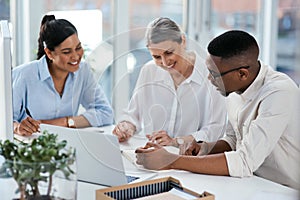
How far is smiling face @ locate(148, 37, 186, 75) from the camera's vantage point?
1815mm

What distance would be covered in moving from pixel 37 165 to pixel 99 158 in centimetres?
63

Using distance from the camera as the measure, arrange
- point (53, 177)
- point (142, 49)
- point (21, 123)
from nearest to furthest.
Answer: point (53, 177) → point (142, 49) → point (21, 123)

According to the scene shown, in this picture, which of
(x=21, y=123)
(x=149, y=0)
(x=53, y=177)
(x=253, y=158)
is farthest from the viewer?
(x=149, y=0)

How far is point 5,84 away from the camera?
4.65ft

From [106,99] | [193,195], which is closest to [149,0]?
[106,99]

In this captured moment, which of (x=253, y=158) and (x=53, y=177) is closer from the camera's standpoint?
(x=53, y=177)

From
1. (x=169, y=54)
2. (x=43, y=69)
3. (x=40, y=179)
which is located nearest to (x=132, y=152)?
(x=169, y=54)

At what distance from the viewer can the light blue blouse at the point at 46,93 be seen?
2480 millimetres

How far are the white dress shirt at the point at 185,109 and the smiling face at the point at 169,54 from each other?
4 centimetres

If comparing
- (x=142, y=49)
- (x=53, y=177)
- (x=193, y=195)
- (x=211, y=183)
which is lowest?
(x=211, y=183)

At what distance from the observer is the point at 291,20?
13.7 feet

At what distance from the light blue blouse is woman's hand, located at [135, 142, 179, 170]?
0.77 m

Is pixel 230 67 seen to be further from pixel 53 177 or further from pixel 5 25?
pixel 53 177

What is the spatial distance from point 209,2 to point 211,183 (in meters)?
2.82
